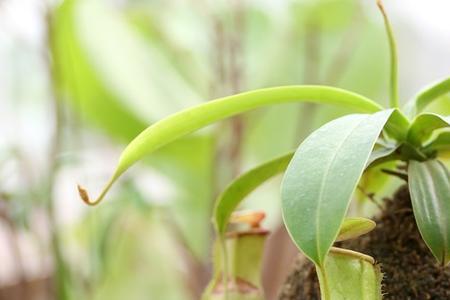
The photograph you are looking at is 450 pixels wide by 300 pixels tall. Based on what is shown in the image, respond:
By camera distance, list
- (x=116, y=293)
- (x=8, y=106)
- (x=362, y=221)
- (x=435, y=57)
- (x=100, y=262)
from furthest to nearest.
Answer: (x=435, y=57) < (x=8, y=106) < (x=116, y=293) < (x=100, y=262) < (x=362, y=221)

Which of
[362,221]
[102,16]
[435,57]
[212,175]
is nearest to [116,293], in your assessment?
[212,175]

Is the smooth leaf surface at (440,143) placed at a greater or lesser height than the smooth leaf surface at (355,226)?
greater

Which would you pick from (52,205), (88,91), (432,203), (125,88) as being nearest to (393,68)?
(432,203)

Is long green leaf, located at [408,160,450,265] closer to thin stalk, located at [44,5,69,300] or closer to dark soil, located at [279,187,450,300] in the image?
dark soil, located at [279,187,450,300]

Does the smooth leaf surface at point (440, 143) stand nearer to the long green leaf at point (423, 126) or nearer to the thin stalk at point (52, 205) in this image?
the long green leaf at point (423, 126)

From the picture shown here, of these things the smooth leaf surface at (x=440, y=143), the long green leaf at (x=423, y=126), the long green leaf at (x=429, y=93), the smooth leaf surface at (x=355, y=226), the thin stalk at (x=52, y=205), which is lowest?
the thin stalk at (x=52, y=205)

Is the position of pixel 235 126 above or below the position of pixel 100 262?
above

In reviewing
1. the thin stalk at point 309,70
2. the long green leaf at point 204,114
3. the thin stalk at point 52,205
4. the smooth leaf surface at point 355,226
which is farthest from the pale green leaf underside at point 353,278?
the thin stalk at point 309,70

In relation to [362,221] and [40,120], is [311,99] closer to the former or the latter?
[362,221]
